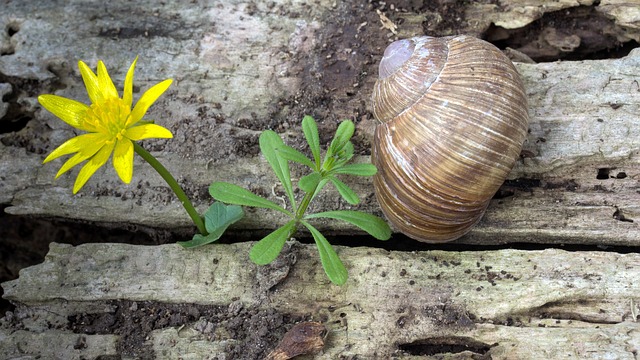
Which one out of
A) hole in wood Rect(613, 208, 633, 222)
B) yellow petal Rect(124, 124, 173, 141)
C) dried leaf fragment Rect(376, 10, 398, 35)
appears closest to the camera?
yellow petal Rect(124, 124, 173, 141)

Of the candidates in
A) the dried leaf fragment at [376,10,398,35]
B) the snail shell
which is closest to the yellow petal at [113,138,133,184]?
the snail shell

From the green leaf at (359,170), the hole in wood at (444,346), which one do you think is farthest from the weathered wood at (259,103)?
the hole in wood at (444,346)

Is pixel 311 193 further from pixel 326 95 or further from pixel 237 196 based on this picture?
pixel 326 95

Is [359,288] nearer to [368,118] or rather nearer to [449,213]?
[449,213]

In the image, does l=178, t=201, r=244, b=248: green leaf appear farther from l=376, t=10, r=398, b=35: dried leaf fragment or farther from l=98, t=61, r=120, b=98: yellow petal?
l=376, t=10, r=398, b=35: dried leaf fragment

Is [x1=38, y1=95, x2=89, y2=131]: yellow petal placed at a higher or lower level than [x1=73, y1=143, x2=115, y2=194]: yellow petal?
higher

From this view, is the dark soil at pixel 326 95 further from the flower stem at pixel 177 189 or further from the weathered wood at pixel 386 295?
the flower stem at pixel 177 189
